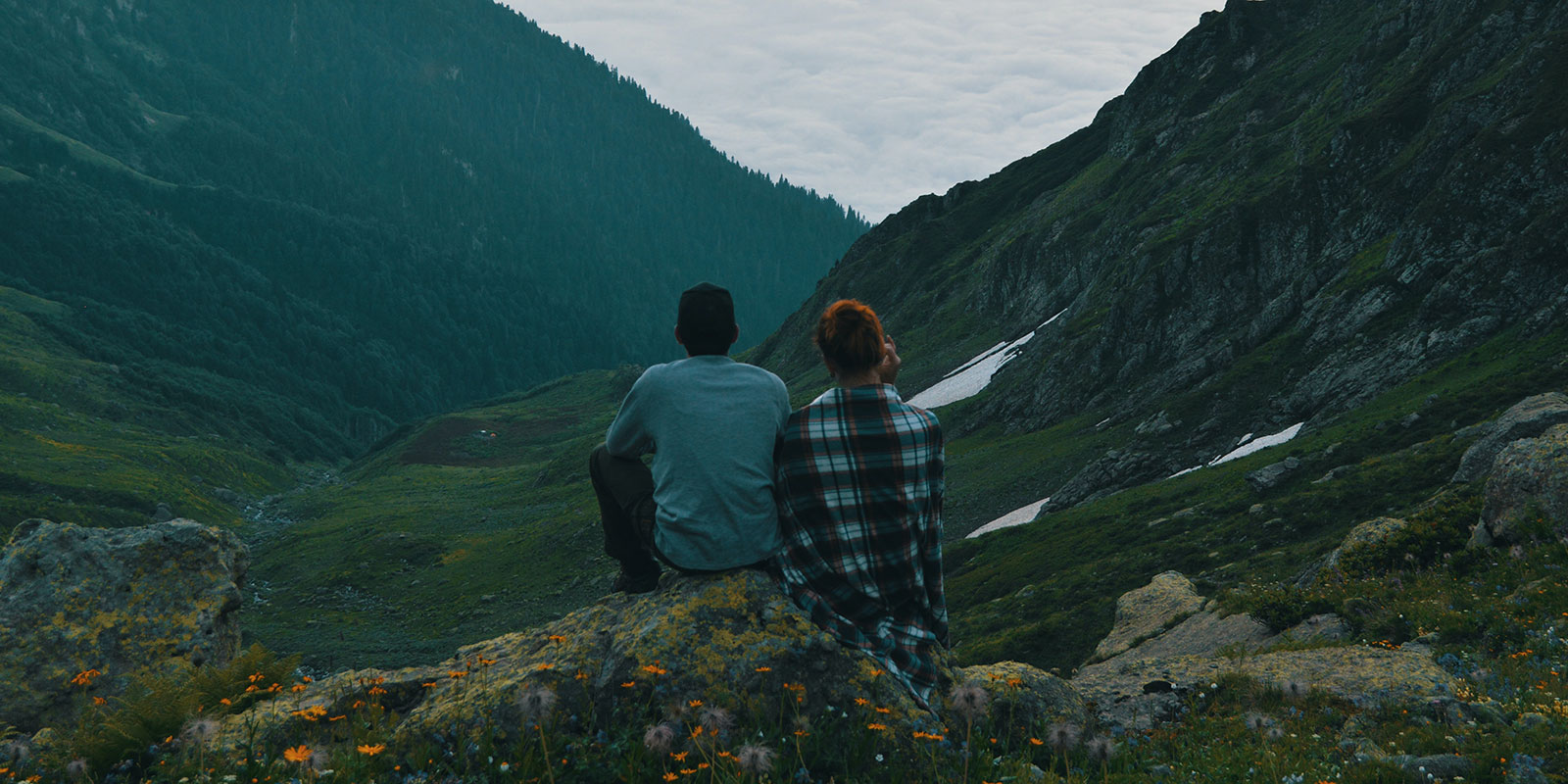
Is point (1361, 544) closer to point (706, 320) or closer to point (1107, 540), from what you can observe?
point (706, 320)

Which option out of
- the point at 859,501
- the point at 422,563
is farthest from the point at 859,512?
the point at 422,563

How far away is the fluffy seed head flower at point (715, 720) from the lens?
539cm

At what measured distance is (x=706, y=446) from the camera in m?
6.80

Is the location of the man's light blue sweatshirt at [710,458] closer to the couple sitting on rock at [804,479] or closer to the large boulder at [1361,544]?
the couple sitting on rock at [804,479]

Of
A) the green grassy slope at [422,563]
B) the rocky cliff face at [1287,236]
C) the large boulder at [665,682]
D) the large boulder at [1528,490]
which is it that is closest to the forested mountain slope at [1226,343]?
the rocky cliff face at [1287,236]

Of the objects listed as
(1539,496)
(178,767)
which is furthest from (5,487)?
(1539,496)

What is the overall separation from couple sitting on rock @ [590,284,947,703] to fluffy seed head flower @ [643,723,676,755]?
1743 millimetres

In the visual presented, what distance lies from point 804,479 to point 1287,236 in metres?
66.5

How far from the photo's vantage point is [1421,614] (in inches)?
428

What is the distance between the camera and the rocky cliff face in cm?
4366

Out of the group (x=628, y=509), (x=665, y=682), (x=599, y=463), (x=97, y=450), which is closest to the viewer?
(x=665, y=682)

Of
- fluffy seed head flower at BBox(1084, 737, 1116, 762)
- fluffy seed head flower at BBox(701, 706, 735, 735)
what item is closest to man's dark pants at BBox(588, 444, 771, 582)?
fluffy seed head flower at BBox(701, 706, 735, 735)

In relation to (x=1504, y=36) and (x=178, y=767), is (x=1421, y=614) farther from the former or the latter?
(x=1504, y=36)

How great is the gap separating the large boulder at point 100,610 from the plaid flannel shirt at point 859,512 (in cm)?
858
